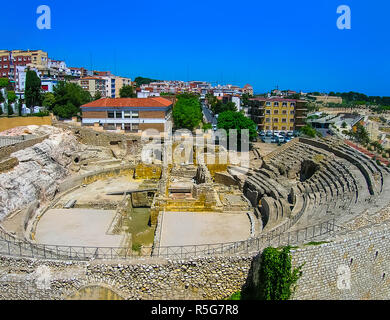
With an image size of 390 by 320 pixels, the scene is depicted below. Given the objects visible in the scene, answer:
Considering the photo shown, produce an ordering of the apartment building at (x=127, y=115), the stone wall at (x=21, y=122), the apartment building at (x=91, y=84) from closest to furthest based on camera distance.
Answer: the stone wall at (x=21, y=122) → the apartment building at (x=127, y=115) → the apartment building at (x=91, y=84)

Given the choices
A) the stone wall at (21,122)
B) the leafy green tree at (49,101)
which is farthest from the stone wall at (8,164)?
the leafy green tree at (49,101)

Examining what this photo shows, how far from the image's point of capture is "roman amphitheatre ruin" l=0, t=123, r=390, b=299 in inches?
398

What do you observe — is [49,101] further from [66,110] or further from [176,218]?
[176,218]

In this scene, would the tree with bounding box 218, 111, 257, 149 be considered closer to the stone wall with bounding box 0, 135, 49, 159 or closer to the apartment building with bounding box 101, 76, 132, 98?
the stone wall with bounding box 0, 135, 49, 159

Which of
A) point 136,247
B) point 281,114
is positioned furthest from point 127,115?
point 136,247

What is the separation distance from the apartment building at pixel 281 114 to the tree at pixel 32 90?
99.1 feet

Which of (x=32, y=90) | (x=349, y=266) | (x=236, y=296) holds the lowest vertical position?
(x=236, y=296)

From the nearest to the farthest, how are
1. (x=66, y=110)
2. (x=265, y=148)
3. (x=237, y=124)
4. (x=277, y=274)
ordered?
(x=277, y=274), (x=265, y=148), (x=237, y=124), (x=66, y=110)

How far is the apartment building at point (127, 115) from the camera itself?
126 ft

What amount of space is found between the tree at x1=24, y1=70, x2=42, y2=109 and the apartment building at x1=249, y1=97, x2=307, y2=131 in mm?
30196

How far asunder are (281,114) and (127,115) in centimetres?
2263

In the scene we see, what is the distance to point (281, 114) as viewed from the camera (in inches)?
1906

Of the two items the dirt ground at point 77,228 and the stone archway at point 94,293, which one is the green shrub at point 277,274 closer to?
the stone archway at point 94,293
